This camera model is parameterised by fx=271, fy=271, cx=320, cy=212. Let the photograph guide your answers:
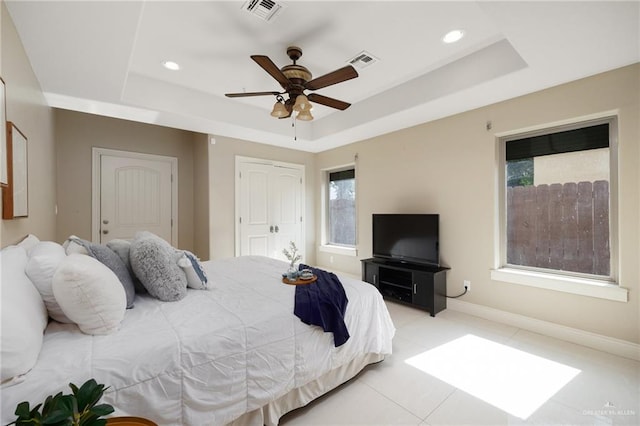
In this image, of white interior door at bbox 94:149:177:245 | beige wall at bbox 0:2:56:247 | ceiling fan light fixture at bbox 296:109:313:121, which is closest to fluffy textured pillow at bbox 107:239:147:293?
beige wall at bbox 0:2:56:247

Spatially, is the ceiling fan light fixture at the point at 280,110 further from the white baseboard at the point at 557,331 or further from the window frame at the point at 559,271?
the white baseboard at the point at 557,331

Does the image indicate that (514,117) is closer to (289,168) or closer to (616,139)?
(616,139)

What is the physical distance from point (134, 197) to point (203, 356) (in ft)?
12.8

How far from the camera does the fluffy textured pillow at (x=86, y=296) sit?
119cm

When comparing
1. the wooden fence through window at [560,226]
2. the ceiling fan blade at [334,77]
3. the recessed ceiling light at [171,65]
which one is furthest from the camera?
the recessed ceiling light at [171,65]

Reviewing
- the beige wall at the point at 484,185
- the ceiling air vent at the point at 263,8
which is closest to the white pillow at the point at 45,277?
the ceiling air vent at the point at 263,8

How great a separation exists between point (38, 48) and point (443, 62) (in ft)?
11.1

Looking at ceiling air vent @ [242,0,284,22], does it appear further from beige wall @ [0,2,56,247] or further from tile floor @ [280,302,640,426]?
tile floor @ [280,302,640,426]

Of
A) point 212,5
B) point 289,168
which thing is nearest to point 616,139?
point 212,5

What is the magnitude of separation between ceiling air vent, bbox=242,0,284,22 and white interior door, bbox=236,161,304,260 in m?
2.68

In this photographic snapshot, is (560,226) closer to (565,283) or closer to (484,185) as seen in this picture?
(565,283)

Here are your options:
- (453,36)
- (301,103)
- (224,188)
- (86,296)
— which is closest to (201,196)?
(224,188)

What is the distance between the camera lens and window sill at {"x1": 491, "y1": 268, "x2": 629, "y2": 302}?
2.32 m

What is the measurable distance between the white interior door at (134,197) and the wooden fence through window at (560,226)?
497 centimetres
